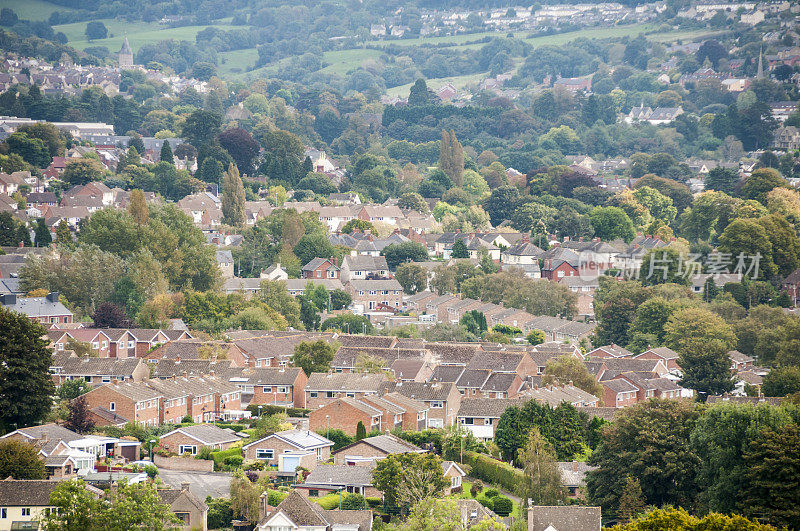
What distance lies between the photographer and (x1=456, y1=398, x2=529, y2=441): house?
44406mm

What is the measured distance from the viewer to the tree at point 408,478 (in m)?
34.3

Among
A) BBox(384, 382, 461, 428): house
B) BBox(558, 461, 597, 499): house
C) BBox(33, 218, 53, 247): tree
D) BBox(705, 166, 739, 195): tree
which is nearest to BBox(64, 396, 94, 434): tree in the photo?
BBox(384, 382, 461, 428): house

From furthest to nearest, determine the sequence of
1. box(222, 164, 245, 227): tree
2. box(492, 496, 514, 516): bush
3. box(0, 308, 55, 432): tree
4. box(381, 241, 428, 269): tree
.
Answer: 1. box(222, 164, 245, 227): tree
2. box(381, 241, 428, 269): tree
3. box(0, 308, 55, 432): tree
4. box(492, 496, 514, 516): bush

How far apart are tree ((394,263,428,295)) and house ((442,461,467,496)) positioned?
39078mm

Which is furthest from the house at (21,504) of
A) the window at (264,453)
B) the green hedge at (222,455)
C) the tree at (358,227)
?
the tree at (358,227)

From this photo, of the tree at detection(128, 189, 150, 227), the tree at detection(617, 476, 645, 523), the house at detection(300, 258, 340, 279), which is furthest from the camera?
the house at detection(300, 258, 340, 279)

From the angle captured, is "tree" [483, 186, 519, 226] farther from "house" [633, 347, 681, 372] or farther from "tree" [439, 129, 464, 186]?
"house" [633, 347, 681, 372]

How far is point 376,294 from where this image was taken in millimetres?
73062

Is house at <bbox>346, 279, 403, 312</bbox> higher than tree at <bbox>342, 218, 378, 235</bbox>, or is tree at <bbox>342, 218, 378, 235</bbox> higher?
tree at <bbox>342, 218, 378, 235</bbox>

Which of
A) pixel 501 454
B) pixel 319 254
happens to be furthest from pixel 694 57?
pixel 501 454

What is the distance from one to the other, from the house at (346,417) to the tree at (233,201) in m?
45.9

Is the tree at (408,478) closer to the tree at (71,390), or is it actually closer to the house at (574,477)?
the house at (574,477)

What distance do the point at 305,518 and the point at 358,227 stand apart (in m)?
59.6

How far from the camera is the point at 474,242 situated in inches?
3378
